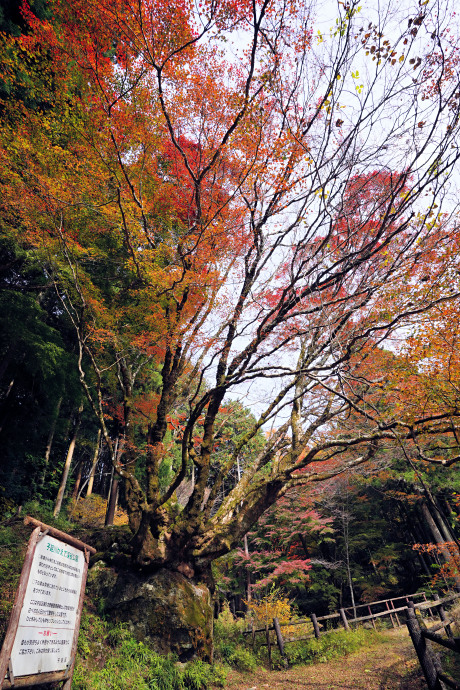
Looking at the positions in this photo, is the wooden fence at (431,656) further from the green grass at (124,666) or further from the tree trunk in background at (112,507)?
the tree trunk in background at (112,507)

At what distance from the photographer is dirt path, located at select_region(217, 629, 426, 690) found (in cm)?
605

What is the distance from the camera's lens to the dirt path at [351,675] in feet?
19.9

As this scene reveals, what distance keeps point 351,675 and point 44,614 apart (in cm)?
725

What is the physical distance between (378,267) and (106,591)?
26.3 feet

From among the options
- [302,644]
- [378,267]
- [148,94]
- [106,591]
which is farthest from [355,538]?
[148,94]

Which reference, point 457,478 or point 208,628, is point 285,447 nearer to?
point 208,628

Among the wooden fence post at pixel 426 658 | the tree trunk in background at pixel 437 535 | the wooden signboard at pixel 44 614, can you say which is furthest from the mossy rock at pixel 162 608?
the tree trunk in background at pixel 437 535

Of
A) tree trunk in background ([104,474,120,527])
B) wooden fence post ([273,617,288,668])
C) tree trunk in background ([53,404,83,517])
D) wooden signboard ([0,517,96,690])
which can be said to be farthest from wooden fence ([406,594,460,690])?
tree trunk in background ([104,474,120,527])

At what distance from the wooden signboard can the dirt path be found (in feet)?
14.6

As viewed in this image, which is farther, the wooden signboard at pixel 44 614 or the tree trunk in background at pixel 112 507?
the tree trunk in background at pixel 112 507

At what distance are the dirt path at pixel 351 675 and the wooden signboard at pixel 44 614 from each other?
4438mm

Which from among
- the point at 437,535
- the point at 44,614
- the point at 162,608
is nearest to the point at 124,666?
the point at 162,608

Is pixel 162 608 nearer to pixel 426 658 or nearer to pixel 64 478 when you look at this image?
pixel 426 658

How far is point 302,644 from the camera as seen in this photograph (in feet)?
30.1
